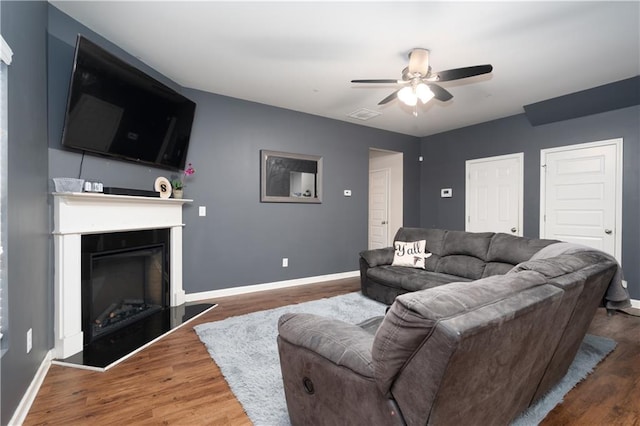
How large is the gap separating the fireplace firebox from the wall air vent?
10.3 ft

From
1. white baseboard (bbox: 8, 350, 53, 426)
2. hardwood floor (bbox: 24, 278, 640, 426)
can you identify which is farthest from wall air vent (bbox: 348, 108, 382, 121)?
white baseboard (bbox: 8, 350, 53, 426)

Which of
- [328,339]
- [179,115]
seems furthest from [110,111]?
[328,339]

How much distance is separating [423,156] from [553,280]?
5296mm

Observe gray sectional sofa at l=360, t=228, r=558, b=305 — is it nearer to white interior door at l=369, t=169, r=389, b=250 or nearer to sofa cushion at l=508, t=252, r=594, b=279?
sofa cushion at l=508, t=252, r=594, b=279

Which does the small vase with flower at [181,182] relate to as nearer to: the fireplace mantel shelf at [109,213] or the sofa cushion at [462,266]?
the fireplace mantel shelf at [109,213]

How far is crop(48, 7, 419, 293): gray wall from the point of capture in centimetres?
384

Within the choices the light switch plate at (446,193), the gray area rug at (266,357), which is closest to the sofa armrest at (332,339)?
the gray area rug at (266,357)

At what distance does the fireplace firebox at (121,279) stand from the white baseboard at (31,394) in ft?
1.11

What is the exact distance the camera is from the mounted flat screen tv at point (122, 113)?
7.77ft

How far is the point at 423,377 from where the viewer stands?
3.08 feet

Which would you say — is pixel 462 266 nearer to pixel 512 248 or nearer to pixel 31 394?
pixel 512 248

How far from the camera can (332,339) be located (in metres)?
1.29

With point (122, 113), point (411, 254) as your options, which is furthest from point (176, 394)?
point (411, 254)

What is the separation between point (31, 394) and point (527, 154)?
606 cm
